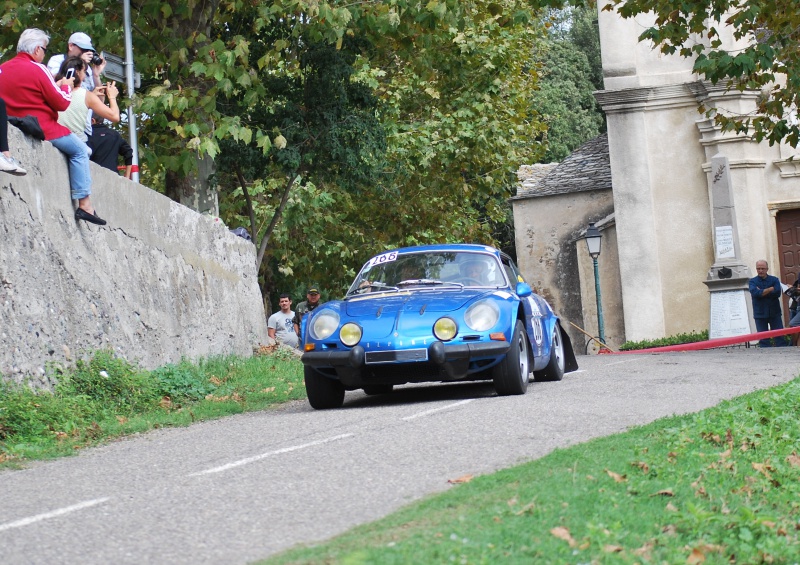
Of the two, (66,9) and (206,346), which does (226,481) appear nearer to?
(206,346)

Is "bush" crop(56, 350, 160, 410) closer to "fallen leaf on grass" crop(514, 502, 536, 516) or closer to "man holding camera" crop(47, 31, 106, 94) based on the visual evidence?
"man holding camera" crop(47, 31, 106, 94)

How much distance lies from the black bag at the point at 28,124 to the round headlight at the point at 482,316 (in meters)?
4.14

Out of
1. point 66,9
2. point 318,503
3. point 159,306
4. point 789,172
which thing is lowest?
point 318,503

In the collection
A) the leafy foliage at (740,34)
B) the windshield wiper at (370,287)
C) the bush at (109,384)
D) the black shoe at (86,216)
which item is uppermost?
the leafy foliage at (740,34)

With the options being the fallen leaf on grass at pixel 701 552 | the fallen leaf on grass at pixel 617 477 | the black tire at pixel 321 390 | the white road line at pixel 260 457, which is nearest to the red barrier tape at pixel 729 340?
the black tire at pixel 321 390

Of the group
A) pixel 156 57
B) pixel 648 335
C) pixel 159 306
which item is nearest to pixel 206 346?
pixel 159 306

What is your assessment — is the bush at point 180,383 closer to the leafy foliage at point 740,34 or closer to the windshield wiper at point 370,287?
the windshield wiper at point 370,287

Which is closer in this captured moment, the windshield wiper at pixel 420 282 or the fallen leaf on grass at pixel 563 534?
the fallen leaf on grass at pixel 563 534

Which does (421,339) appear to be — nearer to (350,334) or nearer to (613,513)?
(350,334)

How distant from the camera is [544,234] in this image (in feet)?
125

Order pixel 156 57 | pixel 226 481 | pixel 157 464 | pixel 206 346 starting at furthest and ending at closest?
pixel 156 57, pixel 206 346, pixel 157 464, pixel 226 481

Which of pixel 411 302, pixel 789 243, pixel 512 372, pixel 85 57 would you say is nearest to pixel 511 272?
pixel 411 302

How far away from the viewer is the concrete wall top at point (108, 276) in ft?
35.6

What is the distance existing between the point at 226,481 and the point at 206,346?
8.76 metres
